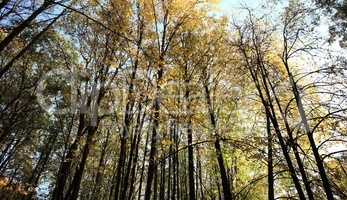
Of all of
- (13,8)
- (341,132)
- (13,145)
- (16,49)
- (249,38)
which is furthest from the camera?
(13,145)

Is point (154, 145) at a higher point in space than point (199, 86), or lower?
lower

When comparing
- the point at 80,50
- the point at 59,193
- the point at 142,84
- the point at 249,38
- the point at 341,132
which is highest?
the point at 80,50

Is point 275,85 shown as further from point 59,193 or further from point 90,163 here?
point 90,163

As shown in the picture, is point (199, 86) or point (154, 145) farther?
point (199, 86)

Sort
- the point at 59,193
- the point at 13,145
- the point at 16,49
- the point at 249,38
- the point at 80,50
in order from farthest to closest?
1. the point at 13,145
2. the point at 16,49
3. the point at 80,50
4. the point at 59,193
5. the point at 249,38

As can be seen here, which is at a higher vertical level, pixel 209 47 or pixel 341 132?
pixel 209 47

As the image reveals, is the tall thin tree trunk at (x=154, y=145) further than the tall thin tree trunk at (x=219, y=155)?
No

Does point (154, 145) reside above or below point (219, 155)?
below

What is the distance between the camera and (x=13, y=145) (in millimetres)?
22234

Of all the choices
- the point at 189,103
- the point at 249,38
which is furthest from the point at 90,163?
the point at 249,38

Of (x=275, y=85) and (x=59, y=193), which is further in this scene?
(x=59, y=193)

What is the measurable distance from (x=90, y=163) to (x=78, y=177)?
16.8 m

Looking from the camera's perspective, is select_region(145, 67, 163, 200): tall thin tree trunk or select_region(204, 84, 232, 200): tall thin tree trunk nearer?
select_region(145, 67, 163, 200): tall thin tree trunk

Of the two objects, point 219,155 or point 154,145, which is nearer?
point 154,145
